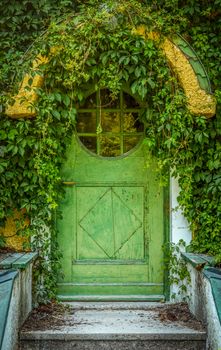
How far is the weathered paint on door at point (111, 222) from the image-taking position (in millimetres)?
5199

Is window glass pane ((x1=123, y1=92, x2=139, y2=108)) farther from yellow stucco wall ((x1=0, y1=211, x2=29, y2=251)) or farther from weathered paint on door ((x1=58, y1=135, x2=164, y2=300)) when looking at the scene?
yellow stucco wall ((x1=0, y1=211, x2=29, y2=251))

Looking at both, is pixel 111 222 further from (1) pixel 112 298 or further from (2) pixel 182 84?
(2) pixel 182 84

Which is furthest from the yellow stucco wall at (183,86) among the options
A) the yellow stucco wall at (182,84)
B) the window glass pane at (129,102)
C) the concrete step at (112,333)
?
the concrete step at (112,333)

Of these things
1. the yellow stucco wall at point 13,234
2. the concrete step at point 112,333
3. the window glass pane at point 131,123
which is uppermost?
the window glass pane at point 131,123

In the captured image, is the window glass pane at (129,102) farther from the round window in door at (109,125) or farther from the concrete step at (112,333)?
the concrete step at (112,333)

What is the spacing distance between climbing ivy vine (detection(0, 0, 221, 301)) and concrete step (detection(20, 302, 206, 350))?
1.74ft

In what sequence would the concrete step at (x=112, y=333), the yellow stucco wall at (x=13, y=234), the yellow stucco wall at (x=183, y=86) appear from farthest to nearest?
1. the yellow stucco wall at (x=13, y=234)
2. the yellow stucco wall at (x=183, y=86)
3. the concrete step at (x=112, y=333)

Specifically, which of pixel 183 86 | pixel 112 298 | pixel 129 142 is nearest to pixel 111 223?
pixel 112 298

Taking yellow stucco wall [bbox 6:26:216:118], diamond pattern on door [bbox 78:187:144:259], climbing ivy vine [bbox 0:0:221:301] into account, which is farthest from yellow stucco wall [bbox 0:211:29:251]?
yellow stucco wall [bbox 6:26:216:118]

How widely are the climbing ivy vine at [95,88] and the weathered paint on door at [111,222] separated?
0.26 m

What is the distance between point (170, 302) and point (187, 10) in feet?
9.40

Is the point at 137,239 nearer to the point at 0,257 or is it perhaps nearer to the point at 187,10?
the point at 0,257

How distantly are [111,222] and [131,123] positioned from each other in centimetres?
105

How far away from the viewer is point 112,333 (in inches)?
163
